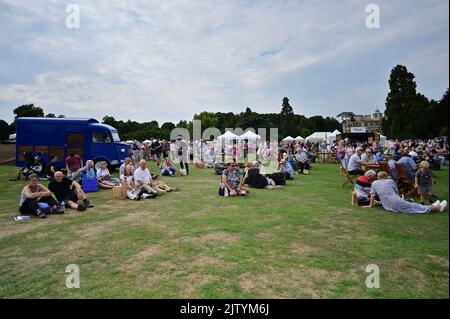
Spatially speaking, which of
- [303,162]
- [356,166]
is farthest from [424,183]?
[303,162]

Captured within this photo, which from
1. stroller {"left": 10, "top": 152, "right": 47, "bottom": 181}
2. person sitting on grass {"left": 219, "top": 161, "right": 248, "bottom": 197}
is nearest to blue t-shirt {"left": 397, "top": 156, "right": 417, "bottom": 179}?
person sitting on grass {"left": 219, "top": 161, "right": 248, "bottom": 197}

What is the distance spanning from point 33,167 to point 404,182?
49.1ft

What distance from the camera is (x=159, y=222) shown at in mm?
6297

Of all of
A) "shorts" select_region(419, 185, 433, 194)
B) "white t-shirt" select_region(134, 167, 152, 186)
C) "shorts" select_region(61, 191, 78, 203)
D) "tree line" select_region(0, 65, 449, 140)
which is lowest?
"shorts" select_region(61, 191, 78, 203)

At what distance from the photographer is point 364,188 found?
787 centimetres

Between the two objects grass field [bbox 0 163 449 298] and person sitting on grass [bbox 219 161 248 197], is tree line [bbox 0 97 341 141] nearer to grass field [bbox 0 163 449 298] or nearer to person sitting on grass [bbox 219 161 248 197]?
person sitting on grass [bbox 219 161 248 197]

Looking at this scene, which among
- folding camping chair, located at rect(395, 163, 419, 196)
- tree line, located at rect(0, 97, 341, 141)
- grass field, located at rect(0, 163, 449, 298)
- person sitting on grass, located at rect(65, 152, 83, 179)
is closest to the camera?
grass field, located at rect(0, 163, 449, 298)

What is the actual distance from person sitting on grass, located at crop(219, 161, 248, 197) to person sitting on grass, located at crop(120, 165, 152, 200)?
2.22 meters

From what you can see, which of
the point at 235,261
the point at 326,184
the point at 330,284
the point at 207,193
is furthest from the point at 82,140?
the point at 330,284

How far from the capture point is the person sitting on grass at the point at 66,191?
7770mm

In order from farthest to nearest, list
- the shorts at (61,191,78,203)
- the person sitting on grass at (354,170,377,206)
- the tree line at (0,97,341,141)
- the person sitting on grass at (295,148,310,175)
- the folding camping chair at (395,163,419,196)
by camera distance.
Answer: the tree line at (0,97,341,141) → the person sitting on grass at (295,148,310,175) → the folding camping chair at (395,163,419,196) → the shorts at (61,191,78,203) → the person sitting on grass at (354,170,377,206)

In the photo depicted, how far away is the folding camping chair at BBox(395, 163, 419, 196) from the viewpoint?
29.2 ft

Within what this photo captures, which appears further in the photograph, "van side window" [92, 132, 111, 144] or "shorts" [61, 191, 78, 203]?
"van side window" [92, 132, 111, 144]

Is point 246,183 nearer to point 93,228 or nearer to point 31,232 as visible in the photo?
point 93,228
